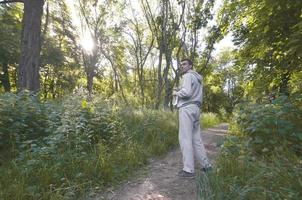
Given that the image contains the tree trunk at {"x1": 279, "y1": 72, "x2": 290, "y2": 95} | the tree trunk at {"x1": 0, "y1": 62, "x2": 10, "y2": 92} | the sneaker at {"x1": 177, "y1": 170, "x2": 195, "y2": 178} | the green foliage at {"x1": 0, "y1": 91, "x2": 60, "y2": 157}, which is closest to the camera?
the green foliage at {"x1": 0, "y1": 91, "x2": 60, "y2": 157}

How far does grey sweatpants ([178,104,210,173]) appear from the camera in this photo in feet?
16.7

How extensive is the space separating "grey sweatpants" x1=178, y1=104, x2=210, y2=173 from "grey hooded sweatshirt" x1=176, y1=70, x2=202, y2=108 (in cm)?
11

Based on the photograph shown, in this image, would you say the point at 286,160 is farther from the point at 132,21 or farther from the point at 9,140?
the point at 132,21

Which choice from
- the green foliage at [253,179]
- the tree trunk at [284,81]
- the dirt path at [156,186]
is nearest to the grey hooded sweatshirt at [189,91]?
the dirt path at [156,186]

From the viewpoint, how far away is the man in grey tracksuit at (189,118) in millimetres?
5125

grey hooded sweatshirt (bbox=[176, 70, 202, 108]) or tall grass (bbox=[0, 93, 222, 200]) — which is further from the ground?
grey hooded sweatshirt (bbox=[176, 70, 202, 108])

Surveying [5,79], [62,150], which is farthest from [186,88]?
[5,79]

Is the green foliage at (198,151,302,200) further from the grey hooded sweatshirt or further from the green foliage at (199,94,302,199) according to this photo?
the grey hooded sweatshirt

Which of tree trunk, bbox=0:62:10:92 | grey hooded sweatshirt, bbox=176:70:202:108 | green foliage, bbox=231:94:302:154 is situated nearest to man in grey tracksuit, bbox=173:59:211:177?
grey hooded sweatshirt, bbox=176:70:202:108

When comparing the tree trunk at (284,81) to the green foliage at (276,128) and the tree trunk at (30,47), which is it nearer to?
the green foliage at (276,128)

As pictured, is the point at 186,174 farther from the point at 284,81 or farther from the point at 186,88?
the point at 284,81

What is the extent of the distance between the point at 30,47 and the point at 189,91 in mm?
5225

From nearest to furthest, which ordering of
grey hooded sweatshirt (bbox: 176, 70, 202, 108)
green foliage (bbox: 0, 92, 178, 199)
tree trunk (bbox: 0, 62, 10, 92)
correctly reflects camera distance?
green foliage (bbox: 0, 92, 178, 199)
grey hooded sweatshirt (bbox: 176, 70, 202, 108)
tree trunk (bbox: 0, 62, 10, 92)

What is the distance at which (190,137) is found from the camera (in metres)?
5.20
